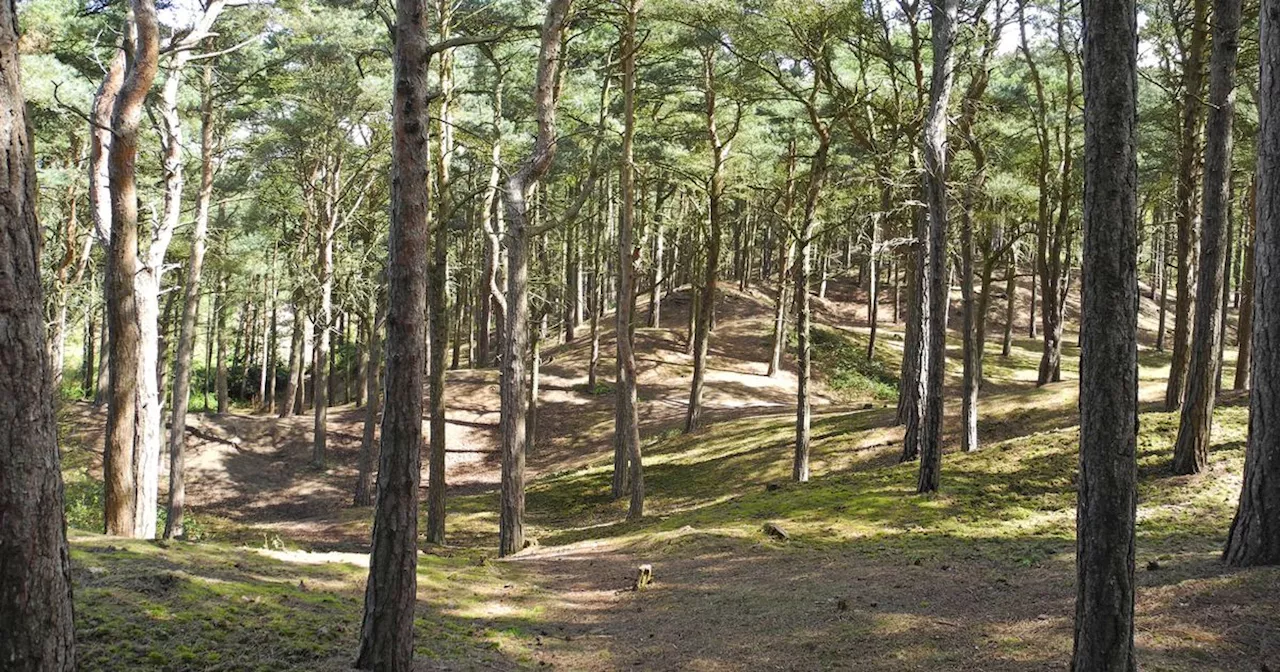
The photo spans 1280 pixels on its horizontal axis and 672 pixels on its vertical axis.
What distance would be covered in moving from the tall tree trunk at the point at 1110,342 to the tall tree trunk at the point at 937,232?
6.99 m

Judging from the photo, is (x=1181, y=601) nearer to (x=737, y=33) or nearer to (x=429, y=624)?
(x=429, y=624)

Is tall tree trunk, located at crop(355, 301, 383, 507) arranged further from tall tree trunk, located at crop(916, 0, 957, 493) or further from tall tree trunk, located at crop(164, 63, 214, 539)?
A: tall tree trunk, located at crop(916, 0, 957, 493)

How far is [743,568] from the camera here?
32.2 ft

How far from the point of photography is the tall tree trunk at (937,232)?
448 inches

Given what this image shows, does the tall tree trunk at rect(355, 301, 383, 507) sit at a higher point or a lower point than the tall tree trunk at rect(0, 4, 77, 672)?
lower

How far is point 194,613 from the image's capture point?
567cm

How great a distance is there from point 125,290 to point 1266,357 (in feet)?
34.1

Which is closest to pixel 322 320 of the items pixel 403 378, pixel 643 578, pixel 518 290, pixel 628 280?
pixel 628 280

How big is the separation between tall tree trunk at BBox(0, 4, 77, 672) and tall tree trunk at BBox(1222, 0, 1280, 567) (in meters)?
7.77

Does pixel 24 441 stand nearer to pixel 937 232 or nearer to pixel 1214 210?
pixel 937 232

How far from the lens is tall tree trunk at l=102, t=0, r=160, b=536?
8234 millimetres

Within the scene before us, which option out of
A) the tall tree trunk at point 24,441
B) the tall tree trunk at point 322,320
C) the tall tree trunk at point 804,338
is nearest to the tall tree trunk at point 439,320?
the tall tree trunk at point 804,338

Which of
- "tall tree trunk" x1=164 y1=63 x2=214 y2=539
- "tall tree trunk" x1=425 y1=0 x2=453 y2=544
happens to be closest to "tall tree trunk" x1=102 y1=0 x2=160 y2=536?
"tall tree trunk" x1=425 y1=0 x2=453 y2=544

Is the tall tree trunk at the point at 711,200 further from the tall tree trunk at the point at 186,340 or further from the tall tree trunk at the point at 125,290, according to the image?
the tall tree trunk at the point at 125,290
